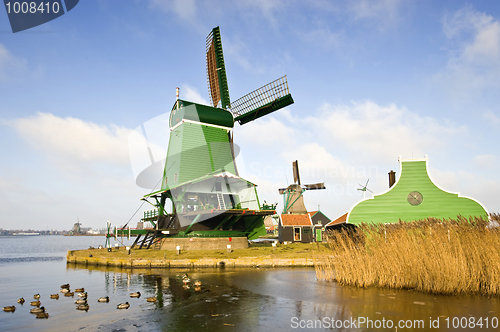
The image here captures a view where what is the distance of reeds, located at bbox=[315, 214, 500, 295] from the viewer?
12.8 metres

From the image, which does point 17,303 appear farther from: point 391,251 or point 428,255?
point 428,255

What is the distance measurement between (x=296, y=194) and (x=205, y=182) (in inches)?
1041

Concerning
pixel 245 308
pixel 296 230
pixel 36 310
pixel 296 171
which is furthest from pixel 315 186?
pixel 36 310

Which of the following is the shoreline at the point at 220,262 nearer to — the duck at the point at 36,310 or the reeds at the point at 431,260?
the reeds at the point at 431,260

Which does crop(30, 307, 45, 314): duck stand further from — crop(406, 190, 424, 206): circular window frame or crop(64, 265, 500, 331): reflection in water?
crop(406, 190, 424, 206): circular window frame

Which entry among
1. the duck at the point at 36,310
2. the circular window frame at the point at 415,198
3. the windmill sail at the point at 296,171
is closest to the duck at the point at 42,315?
the duck at the point at 36,310

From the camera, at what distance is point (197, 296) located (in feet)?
46.6

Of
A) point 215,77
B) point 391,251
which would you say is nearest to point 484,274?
point 391,251

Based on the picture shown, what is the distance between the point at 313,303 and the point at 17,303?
12320mm
